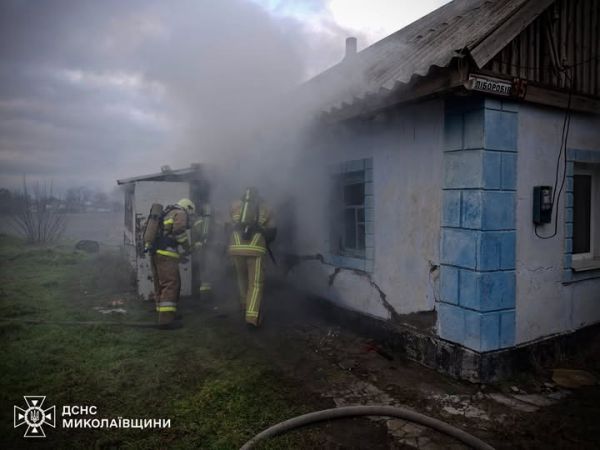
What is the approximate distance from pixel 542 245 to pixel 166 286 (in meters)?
5.41

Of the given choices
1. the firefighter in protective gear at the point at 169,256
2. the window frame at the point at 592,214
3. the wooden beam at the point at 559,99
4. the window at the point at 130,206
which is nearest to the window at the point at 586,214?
the window frame at the point at 592,214

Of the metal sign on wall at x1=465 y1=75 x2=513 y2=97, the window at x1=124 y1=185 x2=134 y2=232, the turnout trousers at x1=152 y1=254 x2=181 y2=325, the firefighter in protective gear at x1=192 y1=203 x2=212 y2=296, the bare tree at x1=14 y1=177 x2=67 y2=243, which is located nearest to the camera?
the metal sign on wall at x1=465 y1=75 x2=513 y2=97

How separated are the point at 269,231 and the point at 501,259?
11.5 feet

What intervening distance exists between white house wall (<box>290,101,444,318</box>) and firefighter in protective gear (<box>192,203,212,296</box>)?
268cm

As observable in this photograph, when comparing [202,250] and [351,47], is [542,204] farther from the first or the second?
[351,47]

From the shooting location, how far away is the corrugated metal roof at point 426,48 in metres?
4.22

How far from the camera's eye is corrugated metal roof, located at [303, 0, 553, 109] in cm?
422

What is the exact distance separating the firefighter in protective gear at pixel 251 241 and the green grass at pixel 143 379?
555 millimetres

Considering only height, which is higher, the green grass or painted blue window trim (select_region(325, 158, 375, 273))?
painted blue window trim (select_region(325, 158, 375, 273))

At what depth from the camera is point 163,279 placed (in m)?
6.53

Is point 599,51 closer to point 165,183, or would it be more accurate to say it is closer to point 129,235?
point 165,183

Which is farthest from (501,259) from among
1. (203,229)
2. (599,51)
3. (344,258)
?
(203,229)

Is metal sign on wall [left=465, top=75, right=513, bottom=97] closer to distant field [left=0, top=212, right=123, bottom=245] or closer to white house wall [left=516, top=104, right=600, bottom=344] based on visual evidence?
white house wall [left=516, top=104, right=600, bottom=344]

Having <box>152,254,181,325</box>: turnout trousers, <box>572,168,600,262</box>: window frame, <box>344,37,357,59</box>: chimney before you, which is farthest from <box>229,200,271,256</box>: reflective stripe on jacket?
<box>344,37,357,59</box>: chimney
